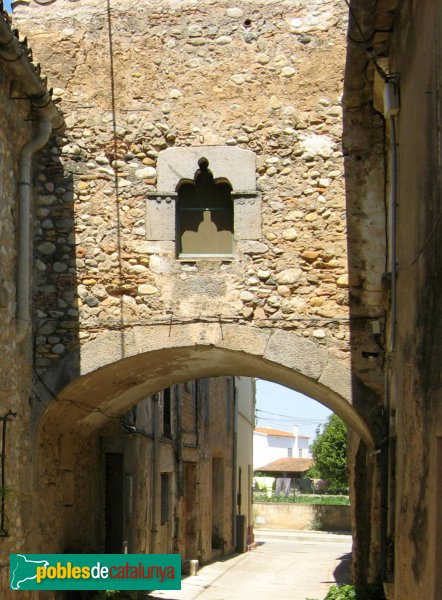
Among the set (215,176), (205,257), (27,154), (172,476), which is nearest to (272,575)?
(172,476)

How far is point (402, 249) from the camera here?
6734 millimetres

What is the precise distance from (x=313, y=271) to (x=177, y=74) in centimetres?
218

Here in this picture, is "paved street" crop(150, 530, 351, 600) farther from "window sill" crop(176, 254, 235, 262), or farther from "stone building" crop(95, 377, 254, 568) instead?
"window sill" crop(176, 254, 235, 262)

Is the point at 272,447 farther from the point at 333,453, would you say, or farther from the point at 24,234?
the point at 24,234

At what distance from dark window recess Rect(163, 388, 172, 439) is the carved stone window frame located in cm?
767

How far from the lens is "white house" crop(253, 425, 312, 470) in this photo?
7288cm

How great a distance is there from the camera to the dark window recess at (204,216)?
8.14m

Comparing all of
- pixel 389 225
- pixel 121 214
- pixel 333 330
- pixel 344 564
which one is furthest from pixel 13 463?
pixel 344 564

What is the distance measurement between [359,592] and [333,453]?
105 feet

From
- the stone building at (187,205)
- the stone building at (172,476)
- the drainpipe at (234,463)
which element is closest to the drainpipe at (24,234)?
the stone building at (187,205)

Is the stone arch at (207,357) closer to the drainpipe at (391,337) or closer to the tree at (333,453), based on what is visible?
the drainpipe at (391,337)

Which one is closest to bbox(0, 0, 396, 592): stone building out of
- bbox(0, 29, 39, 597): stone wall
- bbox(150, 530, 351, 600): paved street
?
bbox(0, 29, 39, 597): stone wall

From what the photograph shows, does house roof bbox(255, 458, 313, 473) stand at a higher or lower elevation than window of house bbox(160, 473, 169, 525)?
lower

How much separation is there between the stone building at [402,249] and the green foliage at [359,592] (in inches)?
21.8
